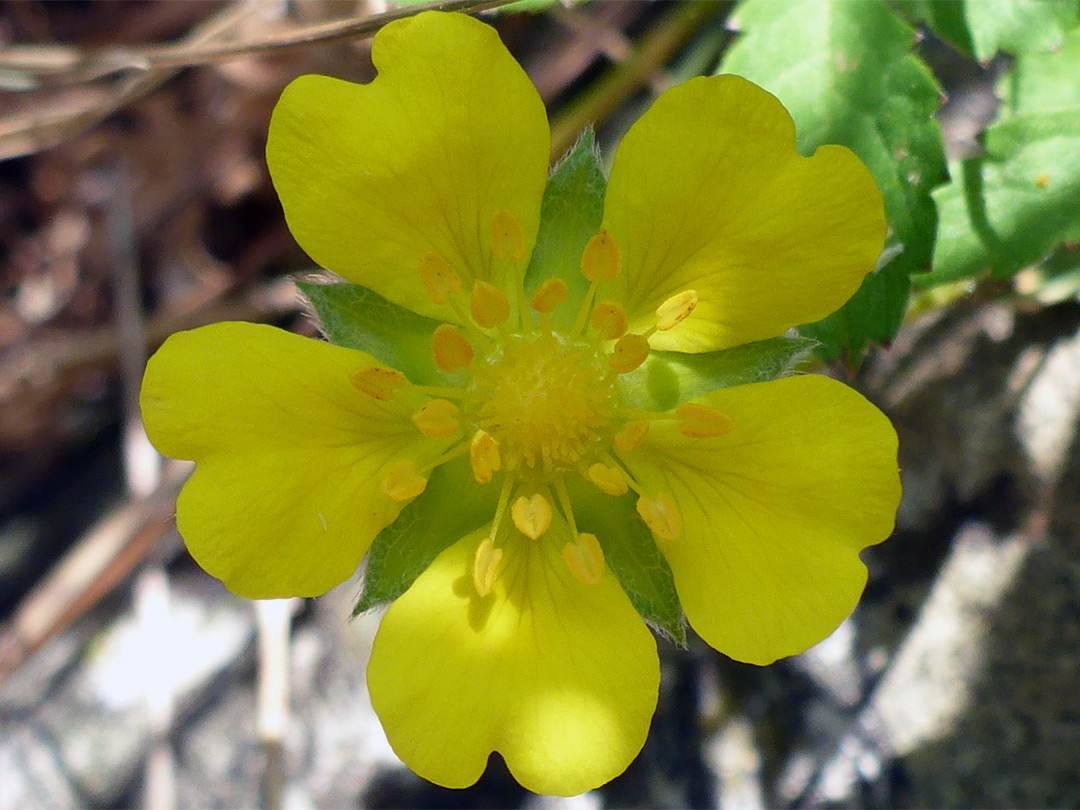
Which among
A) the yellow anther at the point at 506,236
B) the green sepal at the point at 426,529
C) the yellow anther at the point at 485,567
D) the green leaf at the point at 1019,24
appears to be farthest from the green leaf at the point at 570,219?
the green leaf at the point at 1019,24

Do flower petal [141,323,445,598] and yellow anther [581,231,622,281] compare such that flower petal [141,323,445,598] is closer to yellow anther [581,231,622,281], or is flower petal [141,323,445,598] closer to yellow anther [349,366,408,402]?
yellow anther [349,366,408,402]

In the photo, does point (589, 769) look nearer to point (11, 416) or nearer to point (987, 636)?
point (987, 636)

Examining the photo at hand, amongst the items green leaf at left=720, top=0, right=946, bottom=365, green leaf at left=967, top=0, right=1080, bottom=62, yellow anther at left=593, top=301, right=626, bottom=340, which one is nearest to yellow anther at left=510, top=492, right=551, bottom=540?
yellow anther at left=593, top=301, right=626, bottom=340

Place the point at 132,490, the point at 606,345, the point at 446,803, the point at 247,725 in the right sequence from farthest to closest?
the point at 132,490, the point at 247,725, the point at 446,803, the point at 606,345

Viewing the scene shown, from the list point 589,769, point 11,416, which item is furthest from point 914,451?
point 11,416

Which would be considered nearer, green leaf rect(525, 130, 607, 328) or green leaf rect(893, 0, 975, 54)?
green leaf rect(525, 130, 607, 328)

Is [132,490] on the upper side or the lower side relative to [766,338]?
lower

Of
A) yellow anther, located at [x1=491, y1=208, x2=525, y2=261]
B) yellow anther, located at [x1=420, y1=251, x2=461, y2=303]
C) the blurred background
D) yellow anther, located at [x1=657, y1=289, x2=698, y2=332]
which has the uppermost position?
yellow anther, located at [x1=491, y1=208, x2=525, y2=261]
